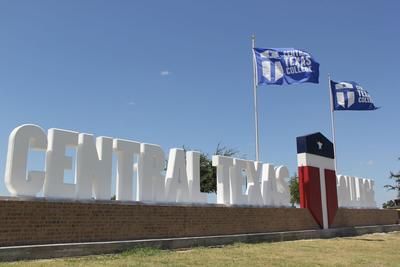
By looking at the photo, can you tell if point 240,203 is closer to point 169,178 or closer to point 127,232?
point 169,178

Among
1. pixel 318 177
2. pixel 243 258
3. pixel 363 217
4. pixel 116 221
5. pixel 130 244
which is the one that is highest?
pixel 318 177

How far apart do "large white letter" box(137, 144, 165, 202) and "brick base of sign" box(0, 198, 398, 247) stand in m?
0.44

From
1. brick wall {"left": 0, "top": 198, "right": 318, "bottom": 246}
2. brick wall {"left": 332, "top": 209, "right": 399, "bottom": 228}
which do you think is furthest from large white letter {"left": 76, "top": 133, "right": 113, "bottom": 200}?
brick wall {"left": 332, "top": 209, "right": 399, "bottom": 228}

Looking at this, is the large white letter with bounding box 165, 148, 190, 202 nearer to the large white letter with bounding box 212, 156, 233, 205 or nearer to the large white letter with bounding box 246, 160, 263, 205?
the large white letter with bounding box 212, 156, 233, 205

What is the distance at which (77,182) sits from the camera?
13500mm

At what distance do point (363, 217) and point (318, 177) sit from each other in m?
6.83

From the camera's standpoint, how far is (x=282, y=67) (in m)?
23.8

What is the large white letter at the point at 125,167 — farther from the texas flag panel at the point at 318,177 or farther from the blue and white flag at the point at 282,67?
the texas flag panel at the point at 318,177

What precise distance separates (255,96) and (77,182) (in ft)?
39.6

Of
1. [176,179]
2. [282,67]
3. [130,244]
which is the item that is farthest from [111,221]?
[282,67]

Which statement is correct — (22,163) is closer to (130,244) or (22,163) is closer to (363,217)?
(130,244)

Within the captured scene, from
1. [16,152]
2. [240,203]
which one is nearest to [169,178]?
[240,203]

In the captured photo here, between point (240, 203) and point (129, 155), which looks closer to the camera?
point (129, 155)

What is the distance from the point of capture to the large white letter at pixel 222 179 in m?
18.5
